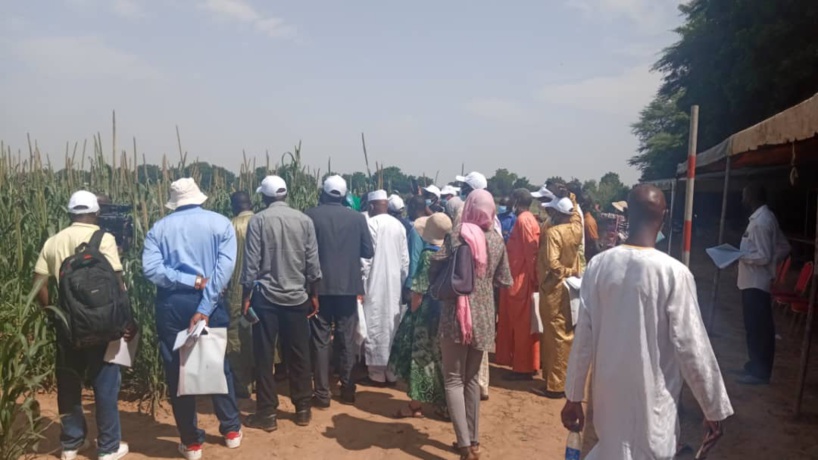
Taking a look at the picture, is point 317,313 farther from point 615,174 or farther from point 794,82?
point 615,174

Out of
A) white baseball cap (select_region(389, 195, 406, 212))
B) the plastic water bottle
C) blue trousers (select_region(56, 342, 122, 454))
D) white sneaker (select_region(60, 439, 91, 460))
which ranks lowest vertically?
white sneaker (select_region(60, 439, 91, 460))

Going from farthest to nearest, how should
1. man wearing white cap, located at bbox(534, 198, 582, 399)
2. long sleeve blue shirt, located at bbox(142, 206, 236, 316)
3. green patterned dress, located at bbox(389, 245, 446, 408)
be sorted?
1. man wearing white cap, located at bbox(534, 198, 582, 399)
2. green patterned dress, located at bbox(389, 245, 446, 408)
3. long sleeve blue shirt, located at bbox(142, 206, 236, 316)

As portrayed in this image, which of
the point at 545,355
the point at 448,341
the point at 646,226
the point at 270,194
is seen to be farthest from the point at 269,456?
the point at 646,226

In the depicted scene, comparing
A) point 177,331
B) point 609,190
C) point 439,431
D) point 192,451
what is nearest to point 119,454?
point 192,451

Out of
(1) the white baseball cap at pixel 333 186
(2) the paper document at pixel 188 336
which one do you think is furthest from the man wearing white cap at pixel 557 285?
(2) the paper document at pixel 188 336

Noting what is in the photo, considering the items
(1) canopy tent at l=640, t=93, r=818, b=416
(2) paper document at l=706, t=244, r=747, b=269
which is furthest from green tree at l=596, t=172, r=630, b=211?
(2) paper document at l=706, t=244, r=747, b=269

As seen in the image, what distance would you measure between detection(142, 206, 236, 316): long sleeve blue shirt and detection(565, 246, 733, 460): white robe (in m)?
2.43

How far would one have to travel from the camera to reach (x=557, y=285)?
539cm

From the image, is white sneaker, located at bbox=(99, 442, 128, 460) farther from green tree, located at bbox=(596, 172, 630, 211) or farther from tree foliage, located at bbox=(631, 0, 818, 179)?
green tree, located at bbox=(596, 172, 630, 211)

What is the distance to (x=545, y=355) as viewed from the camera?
18.2 ft

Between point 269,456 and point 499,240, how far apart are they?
216cm

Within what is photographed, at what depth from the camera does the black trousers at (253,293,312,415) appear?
179 inches

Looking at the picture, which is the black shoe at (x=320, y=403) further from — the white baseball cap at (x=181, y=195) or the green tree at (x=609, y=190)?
the green tree at (x=609, y=190)

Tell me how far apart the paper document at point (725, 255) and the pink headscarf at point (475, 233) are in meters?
2.86
